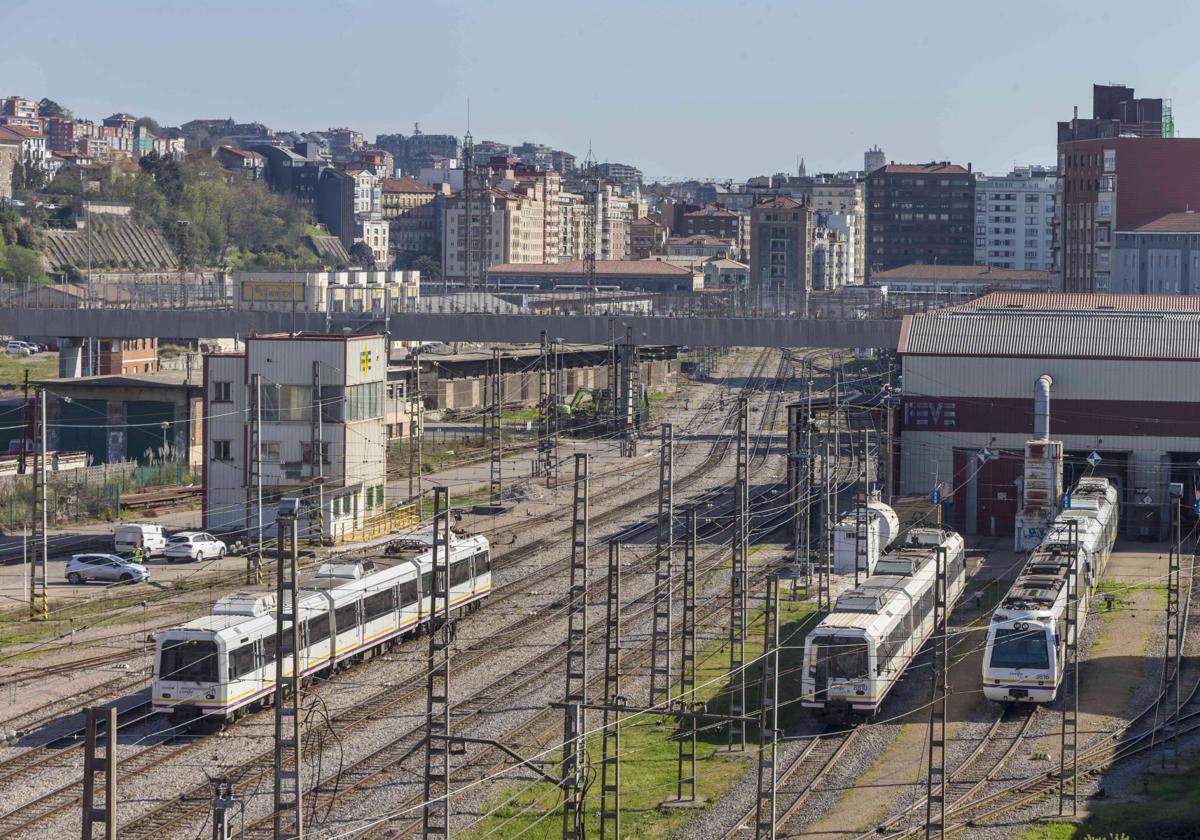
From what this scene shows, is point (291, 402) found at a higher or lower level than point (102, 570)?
higher

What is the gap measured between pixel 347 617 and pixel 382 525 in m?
13.6

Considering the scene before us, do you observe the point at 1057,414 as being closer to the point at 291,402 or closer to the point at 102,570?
the point at 291,402

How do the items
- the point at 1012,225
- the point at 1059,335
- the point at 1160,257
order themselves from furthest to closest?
the point at 1012,225 → the point at 1160,257 → the point at 1059,335

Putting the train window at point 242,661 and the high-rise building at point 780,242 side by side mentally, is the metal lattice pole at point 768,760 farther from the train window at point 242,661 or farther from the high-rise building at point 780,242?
the high-rise building at point 780,242

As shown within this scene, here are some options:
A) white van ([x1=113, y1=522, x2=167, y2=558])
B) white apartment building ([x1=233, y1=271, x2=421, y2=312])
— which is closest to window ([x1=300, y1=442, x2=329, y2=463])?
white van ([x1=113, y1=522, x2=167, y2=558])

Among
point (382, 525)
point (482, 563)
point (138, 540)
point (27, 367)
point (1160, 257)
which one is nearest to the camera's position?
point (482, 563)

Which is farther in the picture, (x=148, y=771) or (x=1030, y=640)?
(x=1030, y=640)

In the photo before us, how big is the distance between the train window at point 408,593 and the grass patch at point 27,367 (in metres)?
47.8

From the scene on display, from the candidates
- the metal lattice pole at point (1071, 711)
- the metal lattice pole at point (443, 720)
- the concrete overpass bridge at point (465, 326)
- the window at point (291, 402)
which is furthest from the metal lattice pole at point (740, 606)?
the concrete overpass bridge at point (465, 326)

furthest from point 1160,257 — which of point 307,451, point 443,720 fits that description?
point 443,720

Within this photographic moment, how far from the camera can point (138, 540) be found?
3597 centimetres

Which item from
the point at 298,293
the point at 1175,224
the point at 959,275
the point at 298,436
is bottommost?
the point at 298,436

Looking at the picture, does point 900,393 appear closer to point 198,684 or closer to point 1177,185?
point 198,684

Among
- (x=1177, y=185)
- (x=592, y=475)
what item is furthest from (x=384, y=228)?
(x=592, y=475)
